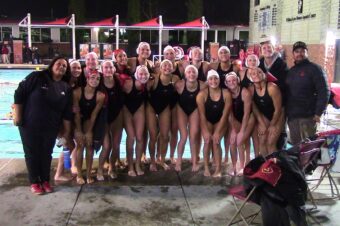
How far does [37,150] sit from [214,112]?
2237mm

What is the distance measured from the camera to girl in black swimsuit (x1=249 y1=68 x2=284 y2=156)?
5195mm

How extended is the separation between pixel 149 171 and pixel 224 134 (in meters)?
1.15

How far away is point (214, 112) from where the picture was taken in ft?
17.9

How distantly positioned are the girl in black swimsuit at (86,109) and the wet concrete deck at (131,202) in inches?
20.8

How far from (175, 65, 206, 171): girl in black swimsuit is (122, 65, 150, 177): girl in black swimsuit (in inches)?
20.0

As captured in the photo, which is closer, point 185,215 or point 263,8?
point 185,215

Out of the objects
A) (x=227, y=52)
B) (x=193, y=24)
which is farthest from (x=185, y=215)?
(x=193, y=24)

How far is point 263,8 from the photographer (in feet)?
92.3

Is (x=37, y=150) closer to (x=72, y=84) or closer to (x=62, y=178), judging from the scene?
(x=62, y=178)

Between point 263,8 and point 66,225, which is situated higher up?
point 263,8

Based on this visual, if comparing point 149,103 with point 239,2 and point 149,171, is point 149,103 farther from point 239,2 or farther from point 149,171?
point 239,2

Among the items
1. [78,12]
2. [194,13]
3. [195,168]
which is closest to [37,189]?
[195,168]

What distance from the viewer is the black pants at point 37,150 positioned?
4.69 metres

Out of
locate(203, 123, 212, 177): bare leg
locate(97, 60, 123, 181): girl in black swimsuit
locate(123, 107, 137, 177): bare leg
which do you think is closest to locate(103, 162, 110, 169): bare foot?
locate(97, 60, 123, 181): girl in black swimsuit
